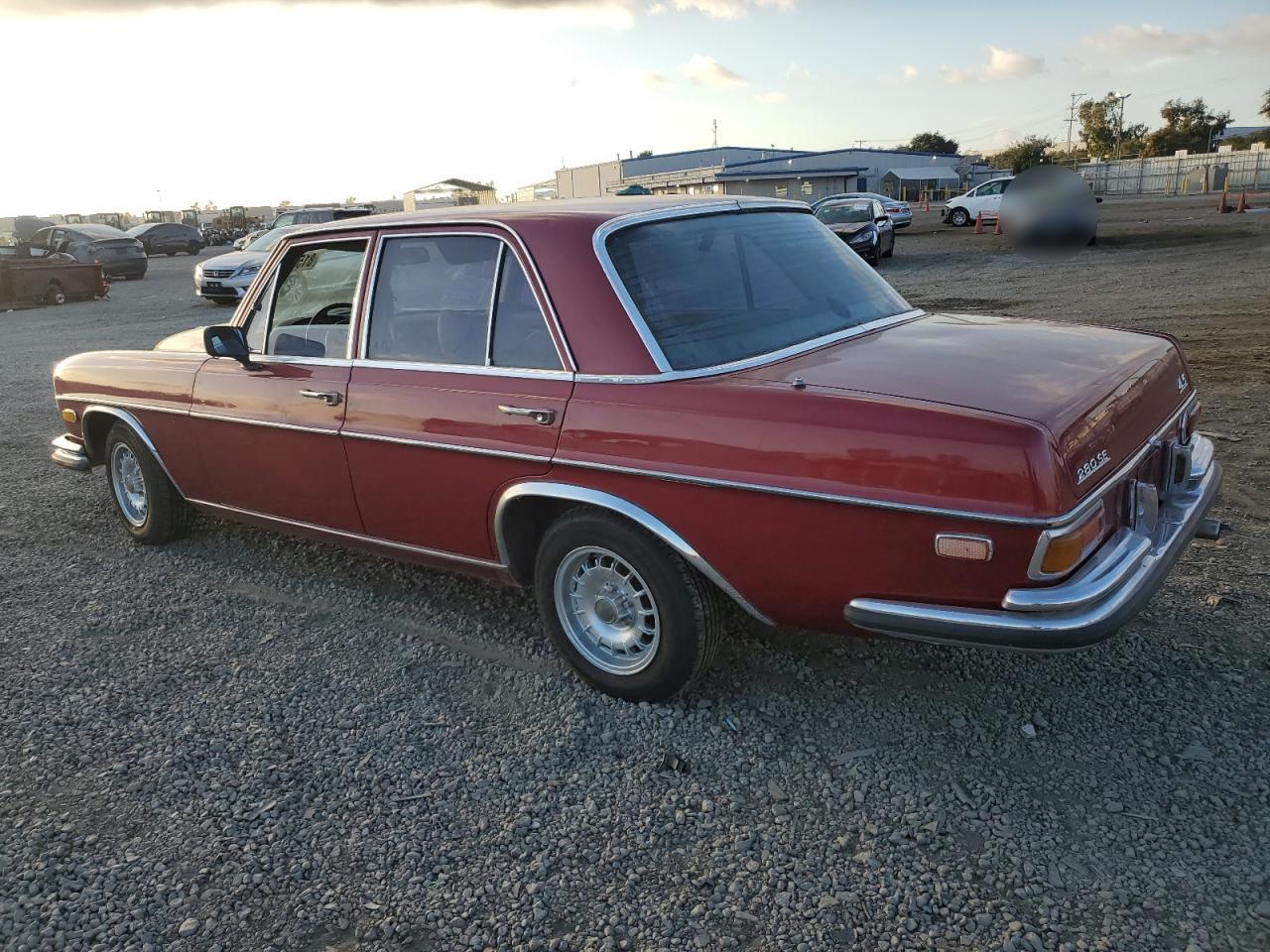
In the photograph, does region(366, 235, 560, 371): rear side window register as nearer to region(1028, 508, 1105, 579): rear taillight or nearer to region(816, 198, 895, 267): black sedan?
region(1028, 508, 1105, 579): rear taillight

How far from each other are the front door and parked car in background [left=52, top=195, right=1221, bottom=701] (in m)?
0.01

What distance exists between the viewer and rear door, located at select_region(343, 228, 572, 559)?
3.31 metres

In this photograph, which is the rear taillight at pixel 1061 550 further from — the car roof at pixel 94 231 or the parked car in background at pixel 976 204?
the car roof at pixel 94 231

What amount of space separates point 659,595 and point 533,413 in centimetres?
75

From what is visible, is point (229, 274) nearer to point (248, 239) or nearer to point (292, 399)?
point (248, 239)

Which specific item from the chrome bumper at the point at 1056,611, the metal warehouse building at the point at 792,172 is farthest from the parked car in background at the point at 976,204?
the chrome bumper at the point at 1056,611

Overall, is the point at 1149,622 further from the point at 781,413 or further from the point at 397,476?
the point at 397,476

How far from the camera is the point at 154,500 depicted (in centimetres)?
499

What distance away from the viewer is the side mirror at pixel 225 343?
4090 millimetres

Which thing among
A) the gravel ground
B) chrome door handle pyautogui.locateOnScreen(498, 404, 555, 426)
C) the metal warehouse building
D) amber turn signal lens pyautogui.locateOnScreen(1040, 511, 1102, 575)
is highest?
the metal warehouse building

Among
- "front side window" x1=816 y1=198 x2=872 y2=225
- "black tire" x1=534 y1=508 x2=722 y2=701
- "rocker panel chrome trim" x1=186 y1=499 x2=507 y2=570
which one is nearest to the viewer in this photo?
"black tire" x1=534 y1=508 x2=722 y2=701

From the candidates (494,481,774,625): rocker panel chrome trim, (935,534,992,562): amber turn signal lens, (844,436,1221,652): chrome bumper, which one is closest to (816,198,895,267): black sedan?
(494,481,774,625): rocker panel chrome trim

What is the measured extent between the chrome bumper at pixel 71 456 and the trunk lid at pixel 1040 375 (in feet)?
13.6

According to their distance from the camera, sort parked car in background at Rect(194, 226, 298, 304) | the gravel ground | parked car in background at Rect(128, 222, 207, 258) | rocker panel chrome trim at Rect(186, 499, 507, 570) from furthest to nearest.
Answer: parked car in background at Rect(128, 222, 207, 258) → parked car in background at Rect(194, 226, 298, 304) → rocker panel chrome trim at Rect(186, 499, 507, 570) → the gravel ground
